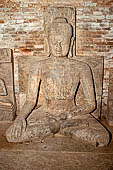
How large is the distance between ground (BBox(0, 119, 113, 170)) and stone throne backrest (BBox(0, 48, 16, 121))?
98cm

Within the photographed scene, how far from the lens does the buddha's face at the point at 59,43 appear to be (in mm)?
3472

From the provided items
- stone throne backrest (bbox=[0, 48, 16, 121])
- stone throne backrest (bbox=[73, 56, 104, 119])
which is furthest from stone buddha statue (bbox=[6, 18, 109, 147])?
stone throne backrest (bbox=[0, 48, 16, 121])

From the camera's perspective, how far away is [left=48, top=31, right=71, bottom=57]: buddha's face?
3472mm

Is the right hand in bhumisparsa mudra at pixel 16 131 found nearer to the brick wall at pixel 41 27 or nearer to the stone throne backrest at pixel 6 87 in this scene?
the stone throne backrest at pixel 6 87

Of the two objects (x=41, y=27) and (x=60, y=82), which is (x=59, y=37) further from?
(x=60, y=82)

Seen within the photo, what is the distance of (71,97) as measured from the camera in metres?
3.63

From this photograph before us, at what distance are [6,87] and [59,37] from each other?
66.3 inches

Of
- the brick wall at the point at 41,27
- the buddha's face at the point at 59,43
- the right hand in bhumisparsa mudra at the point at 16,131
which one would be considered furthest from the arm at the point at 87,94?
the right hand in bhumisparsa mudra at the point at 16,131

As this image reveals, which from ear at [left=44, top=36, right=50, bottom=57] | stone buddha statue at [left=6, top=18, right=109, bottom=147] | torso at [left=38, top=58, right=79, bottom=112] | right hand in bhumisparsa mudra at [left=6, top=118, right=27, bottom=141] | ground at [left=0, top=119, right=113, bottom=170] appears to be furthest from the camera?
ear at [left=44, top=36, right=50, bottom=57]

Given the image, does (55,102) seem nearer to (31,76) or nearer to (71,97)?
(71,97)

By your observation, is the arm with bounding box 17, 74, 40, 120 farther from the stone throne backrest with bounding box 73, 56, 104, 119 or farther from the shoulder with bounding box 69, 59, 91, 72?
the stone throne backrest with bounding box 73, 56, 104, 119

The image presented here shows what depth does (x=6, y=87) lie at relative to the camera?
163 inches

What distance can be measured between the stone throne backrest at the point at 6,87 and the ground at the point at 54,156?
0.98 m

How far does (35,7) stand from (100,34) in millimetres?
1527
